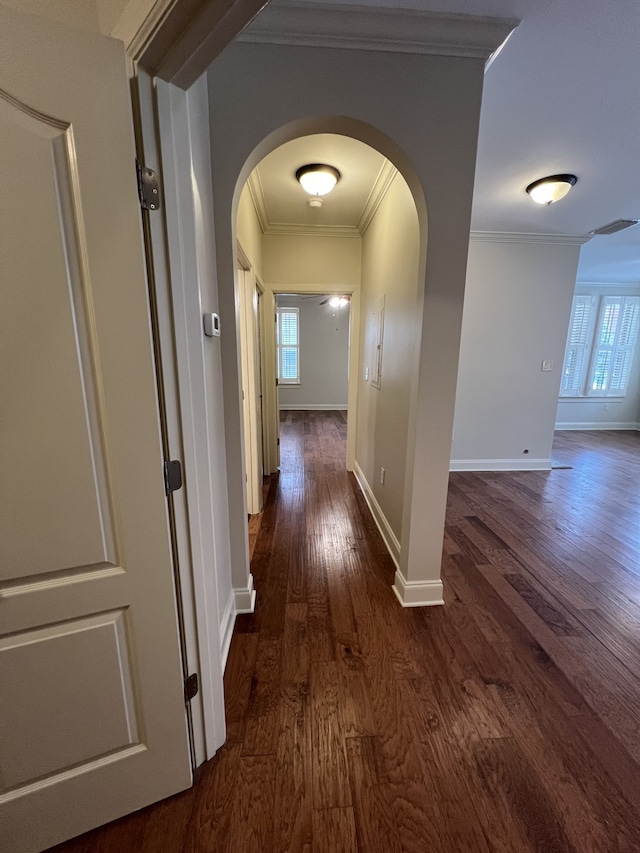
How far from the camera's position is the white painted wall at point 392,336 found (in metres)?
2.02

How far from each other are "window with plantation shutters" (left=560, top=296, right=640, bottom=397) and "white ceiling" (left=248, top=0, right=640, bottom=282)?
313 cm

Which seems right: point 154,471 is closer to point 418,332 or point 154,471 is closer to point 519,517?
point 418,332

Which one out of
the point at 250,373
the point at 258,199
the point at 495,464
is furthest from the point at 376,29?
the point at 495,464

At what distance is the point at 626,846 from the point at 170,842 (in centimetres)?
134

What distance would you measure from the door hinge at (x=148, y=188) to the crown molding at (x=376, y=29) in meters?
1.07

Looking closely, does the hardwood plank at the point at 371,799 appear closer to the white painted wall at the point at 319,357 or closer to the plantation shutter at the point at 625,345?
the white painted wall at the point at 319,357

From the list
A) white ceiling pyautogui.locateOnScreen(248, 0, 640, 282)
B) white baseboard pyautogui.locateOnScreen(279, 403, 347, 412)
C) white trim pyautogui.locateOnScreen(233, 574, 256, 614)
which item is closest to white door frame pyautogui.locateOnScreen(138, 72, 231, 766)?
white trim pyautogui.locateOnScreen(233, 574, 256, 614)

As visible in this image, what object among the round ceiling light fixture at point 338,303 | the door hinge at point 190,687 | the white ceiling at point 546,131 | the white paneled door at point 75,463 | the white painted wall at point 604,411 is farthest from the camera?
the round ceiling light fixture at point 338,303

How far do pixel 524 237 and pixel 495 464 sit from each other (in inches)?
105

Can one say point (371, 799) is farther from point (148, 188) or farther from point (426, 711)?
point (148, 188)

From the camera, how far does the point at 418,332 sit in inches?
65.5

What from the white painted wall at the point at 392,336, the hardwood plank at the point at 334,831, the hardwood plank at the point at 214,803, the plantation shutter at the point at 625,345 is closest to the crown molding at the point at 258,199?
the white painted wall at the point at 392,336

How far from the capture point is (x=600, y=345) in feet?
20.3

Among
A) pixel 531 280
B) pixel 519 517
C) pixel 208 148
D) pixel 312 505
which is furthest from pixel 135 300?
pixel 531 280
